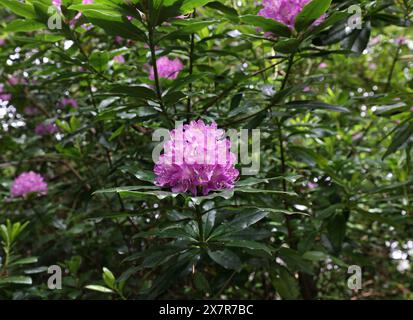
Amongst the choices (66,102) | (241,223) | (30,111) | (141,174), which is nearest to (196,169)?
(141,174)

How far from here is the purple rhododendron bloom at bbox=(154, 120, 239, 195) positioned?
1.22 m

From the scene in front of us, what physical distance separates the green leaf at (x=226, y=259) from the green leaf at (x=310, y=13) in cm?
77

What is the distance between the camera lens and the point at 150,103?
65.7 inches

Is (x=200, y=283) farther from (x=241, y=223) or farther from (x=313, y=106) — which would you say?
(x=313, y=106)

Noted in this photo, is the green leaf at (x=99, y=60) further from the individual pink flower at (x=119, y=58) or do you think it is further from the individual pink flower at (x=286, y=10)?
the individual pink flower at (x=286, y=10)

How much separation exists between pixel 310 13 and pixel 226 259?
0.82m

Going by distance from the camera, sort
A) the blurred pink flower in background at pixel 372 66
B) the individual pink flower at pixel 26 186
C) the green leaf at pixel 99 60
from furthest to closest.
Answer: the blurred pink flower in background at pixel 372 66 → the individual pink flower at pixel 26 186 → the green leaf at pixel 99 60

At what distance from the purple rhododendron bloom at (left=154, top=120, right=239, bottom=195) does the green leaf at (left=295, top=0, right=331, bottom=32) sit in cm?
47

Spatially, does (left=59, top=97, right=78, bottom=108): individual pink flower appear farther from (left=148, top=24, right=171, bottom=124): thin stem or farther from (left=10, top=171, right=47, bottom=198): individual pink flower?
(left=148, top=24, right=171, bottom=124): thin stem

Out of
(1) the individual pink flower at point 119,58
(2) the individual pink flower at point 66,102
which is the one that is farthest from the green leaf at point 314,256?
(2) the individual pink flower at point 66,102

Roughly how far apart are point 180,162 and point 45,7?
31.9 inches

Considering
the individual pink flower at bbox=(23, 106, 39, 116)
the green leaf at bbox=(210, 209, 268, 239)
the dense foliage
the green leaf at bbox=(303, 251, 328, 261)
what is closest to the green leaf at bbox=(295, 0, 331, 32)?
the dense foliage

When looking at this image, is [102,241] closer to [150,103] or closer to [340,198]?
[150,103]

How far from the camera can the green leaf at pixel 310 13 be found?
1.36 m
